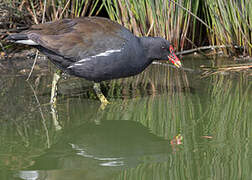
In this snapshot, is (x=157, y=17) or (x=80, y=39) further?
(x=157, y=17)

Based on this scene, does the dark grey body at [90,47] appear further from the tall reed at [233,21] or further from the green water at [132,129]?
the tall reed at [233,21]

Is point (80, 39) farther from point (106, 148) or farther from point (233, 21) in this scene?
point (233, 21)

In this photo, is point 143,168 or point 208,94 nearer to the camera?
point 143,168

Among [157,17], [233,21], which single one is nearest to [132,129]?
[157,17]

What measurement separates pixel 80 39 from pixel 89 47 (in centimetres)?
13

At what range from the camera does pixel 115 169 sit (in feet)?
9.97

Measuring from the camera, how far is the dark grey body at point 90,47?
14.0 feet

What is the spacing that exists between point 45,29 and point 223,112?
6.51ft

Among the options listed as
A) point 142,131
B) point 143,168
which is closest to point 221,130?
point 142,131

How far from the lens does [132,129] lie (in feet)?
12.6

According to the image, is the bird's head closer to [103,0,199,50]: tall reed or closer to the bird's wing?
the bird's wing

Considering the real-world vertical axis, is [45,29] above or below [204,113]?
above

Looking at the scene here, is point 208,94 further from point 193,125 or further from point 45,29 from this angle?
point 45,29

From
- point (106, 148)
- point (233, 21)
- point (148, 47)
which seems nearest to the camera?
point (106, 148)
